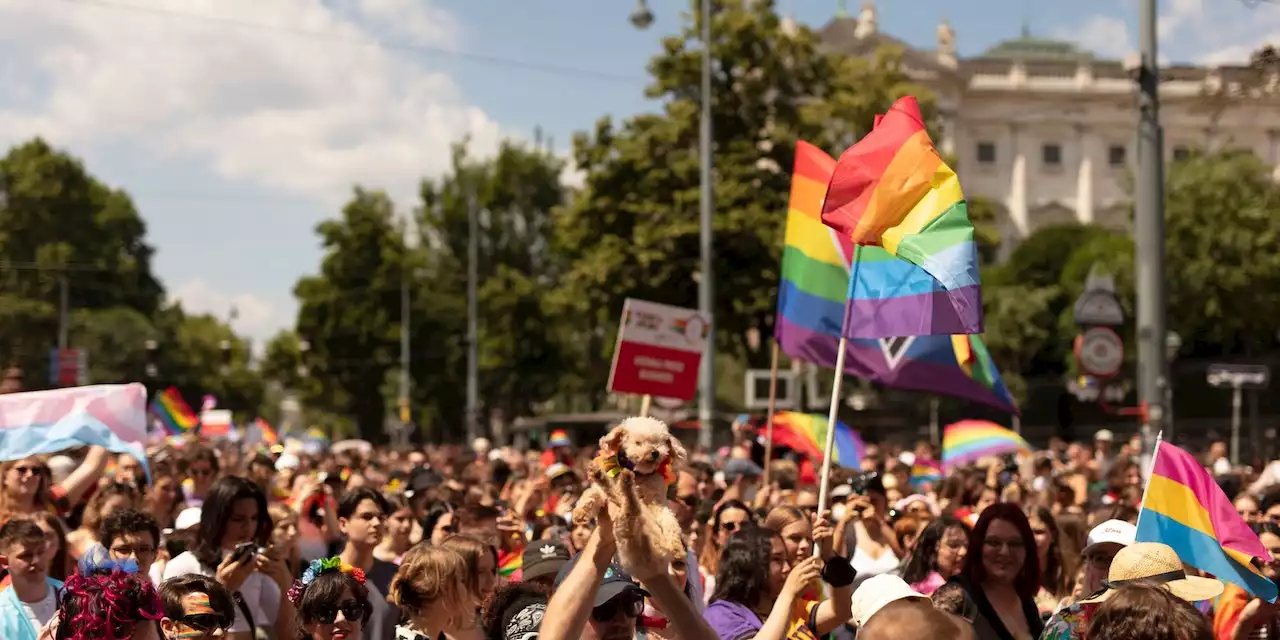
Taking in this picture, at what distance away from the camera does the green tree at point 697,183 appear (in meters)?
33.2

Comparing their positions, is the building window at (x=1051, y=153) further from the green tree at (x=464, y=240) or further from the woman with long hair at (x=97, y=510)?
the woman with long hair at (x=97, y=510)

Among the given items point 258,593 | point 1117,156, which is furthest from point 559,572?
point 1117,156

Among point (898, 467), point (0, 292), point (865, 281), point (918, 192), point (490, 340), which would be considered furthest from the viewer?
point (0, 292)

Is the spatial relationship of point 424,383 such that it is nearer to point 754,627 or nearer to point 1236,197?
point 1236,197

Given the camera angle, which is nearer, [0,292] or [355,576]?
[355,576]

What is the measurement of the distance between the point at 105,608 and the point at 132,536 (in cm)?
243

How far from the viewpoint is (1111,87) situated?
96.8 meters

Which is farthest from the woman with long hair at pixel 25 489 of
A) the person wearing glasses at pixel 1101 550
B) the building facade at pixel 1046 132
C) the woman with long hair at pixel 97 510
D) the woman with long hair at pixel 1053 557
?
the building facade at pixel 1046 132

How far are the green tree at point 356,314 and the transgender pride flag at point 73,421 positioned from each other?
52797mm

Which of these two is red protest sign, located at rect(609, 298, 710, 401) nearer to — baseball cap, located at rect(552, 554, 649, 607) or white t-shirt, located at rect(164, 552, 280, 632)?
white t-shirt, located at rect(164, 552, 280, 632)

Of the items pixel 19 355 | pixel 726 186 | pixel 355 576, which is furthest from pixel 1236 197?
pixel 355 576

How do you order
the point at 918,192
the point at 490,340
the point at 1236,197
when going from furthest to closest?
the point at 490,340
the point at 1236,197
the point at 918,192

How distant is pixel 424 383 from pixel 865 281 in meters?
55.0

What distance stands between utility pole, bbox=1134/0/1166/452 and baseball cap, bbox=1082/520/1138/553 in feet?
26.3
